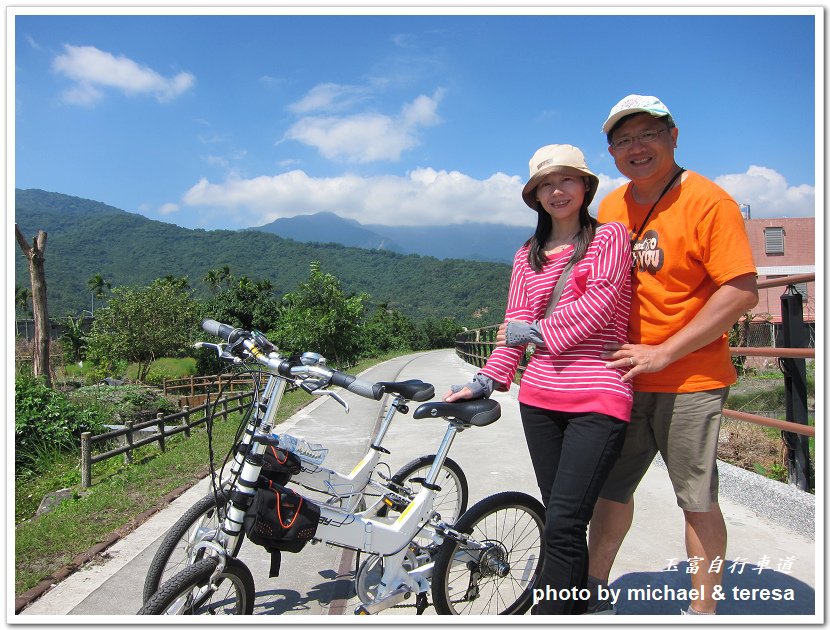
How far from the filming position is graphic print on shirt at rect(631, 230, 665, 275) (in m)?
2.28

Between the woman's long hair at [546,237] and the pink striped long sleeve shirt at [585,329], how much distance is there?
3cm

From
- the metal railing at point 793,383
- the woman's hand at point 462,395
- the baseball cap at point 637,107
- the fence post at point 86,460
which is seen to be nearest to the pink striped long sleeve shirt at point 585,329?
the woman's hand at point 462,395

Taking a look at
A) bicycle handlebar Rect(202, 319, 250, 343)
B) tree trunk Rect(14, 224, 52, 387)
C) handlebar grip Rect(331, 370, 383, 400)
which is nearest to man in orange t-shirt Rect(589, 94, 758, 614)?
handlebar grip Rect(331, 370, 383, 400)

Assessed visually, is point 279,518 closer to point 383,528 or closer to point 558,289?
point 383,528

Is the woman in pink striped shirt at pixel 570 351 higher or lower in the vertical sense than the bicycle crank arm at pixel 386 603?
higher

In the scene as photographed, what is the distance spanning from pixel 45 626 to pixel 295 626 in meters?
0.95

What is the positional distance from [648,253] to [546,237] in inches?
15.6

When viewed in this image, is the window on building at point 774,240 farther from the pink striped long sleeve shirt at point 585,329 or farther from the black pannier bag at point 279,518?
the black pannier bag at point 279,518

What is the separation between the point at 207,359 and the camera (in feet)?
118

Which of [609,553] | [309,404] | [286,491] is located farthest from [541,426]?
[309,404]

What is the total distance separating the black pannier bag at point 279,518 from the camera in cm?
241

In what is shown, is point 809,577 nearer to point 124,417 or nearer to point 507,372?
point 507,372

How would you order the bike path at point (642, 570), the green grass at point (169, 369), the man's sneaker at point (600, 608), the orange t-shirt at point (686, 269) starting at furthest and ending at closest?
1. the green grass at point (169, 369)
2. the bike path at point (642, 570)
3. the man's sneaker at point (600, 608)
4. the orange t-shirt at point (686, 269)

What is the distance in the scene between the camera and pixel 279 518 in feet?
7.97
